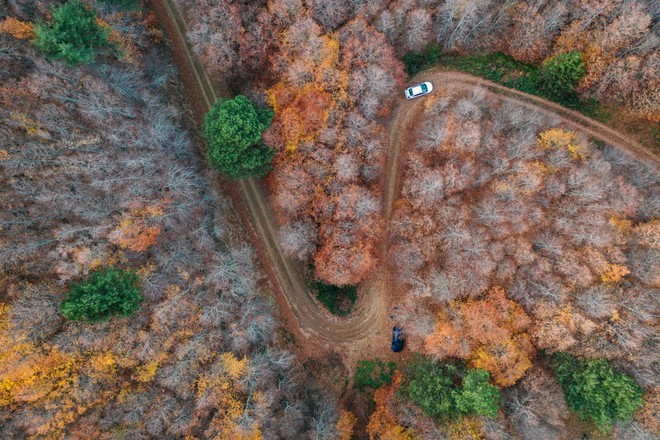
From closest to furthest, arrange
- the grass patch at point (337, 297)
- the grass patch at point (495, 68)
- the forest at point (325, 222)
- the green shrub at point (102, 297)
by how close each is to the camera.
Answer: the green shrub at point (102, 297), the forest at point (325, 222), the grass patch at point (495, 68), the grass patch at point (337, 297)

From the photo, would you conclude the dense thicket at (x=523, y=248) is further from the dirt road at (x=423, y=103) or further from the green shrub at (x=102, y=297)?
the green shrub at (x=102, y=297)

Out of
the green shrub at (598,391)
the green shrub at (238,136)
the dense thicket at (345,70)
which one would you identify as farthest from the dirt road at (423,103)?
the green shrub at (598,391)

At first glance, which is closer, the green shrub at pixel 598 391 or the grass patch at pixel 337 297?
the green shrub at pixel 598 391

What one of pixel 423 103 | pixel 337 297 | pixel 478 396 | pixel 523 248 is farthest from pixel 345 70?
pixel 478 396

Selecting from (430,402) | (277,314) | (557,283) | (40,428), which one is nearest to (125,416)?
(40,428)

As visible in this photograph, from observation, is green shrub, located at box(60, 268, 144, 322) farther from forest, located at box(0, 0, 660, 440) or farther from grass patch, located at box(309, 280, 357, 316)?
grass patch, located at box(309, 280, 357, 316)

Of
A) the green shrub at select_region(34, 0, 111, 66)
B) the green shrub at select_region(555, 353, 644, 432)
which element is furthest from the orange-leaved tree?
the green shrub at select_region(34, 0, 111, 66)
